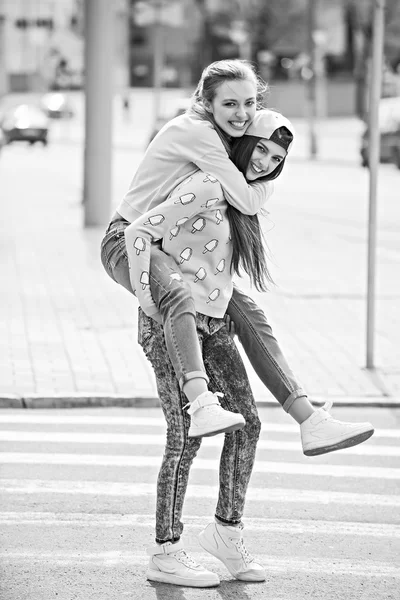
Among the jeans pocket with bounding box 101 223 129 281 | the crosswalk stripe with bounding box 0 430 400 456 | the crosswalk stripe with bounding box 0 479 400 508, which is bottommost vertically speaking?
the crosswalk stripe with bounding box 0 430 400 456

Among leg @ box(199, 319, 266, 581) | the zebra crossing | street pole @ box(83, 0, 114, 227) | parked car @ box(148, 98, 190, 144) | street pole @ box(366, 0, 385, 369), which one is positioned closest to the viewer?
leg @ box(199, 319, 266, 581)

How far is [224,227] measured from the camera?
4.30 m

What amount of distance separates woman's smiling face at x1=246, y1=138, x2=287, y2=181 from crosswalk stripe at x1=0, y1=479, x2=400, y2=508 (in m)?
1.93

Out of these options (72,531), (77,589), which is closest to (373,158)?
(72,531)

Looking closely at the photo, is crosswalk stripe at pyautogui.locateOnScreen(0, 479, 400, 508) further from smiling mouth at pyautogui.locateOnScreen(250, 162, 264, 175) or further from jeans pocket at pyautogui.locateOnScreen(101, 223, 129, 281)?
smiling mouth at pyautogui.locateOnScreen(250, 162, 264, 175)

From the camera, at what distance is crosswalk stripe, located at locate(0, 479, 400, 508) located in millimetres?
5785

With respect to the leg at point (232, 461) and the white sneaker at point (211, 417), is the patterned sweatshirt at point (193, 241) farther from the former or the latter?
the white sneaker at point (211, 417)

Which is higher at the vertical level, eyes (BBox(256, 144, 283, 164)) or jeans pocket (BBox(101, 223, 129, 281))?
eyes (BBox(256, 144, 283, 164))

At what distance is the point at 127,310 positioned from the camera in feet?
34.6

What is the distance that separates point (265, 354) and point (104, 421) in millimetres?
2984

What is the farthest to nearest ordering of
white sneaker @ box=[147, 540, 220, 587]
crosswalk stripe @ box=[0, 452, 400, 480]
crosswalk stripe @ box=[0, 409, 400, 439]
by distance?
crosswalk stripe @ box=[0, 409, 400, 439], crosswalk stripe @ box=[0, 452, 400, 480], white sneaker @ box=[147, 540, 220, 587]

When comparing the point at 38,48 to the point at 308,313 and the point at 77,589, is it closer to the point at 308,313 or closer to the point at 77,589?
the point at 308,313

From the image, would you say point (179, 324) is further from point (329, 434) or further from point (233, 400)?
point (329, 434)

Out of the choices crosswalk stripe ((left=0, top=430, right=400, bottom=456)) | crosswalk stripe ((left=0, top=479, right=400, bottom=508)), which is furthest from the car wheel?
crosswalk stripe ((left=0, top=479, right=400, bottom=508))
